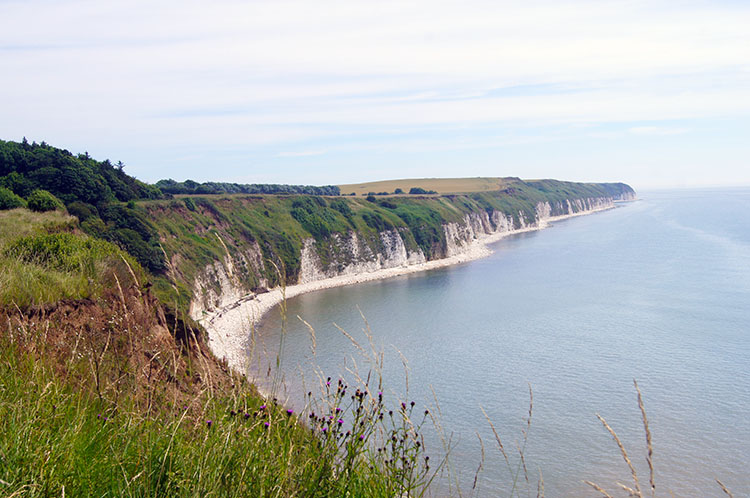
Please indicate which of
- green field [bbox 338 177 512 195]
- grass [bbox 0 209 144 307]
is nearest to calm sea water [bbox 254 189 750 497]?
grass [bbox 0 209 144 307]

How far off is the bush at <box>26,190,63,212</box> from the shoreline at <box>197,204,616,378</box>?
39.1 feet

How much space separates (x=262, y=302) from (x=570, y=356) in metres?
31.3

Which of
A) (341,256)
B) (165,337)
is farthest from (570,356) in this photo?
(341,256)

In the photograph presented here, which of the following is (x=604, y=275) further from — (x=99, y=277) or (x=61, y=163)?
(x=99, y=277)

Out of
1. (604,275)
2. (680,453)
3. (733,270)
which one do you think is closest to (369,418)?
(680,453)

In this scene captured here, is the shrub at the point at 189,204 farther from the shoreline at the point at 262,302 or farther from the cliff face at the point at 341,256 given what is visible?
the shoreline at the point at 262,302

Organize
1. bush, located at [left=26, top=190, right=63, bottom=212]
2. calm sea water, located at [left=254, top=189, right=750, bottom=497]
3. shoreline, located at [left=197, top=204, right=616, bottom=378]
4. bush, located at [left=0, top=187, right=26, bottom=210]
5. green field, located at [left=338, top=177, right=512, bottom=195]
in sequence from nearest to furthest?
calm sea water, located at [left=254, top=189, right=750, bottom=497] < bush, located at [left=0, top=187, right=26, bottom=210] < bush, located at [left=26, top=190, right=63, bottom=212] < shoreline, located at [left=197, top=204, right=616, bottom=378] < green field, located at [left=338, top=177, right=512, bottom=195]

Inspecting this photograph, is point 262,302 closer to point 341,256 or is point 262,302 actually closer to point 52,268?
point 341,256

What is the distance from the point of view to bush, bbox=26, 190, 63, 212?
34.2m

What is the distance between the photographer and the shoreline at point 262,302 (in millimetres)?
34406

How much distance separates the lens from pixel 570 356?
36.4m

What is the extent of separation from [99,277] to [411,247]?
237 feet

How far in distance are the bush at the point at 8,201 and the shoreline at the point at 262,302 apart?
1317cm

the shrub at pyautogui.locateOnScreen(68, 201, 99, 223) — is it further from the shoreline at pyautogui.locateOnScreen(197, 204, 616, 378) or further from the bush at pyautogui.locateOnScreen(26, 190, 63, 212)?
the shoreline at pyautogui.locateOnScreen(197, 204, 616, 378)
